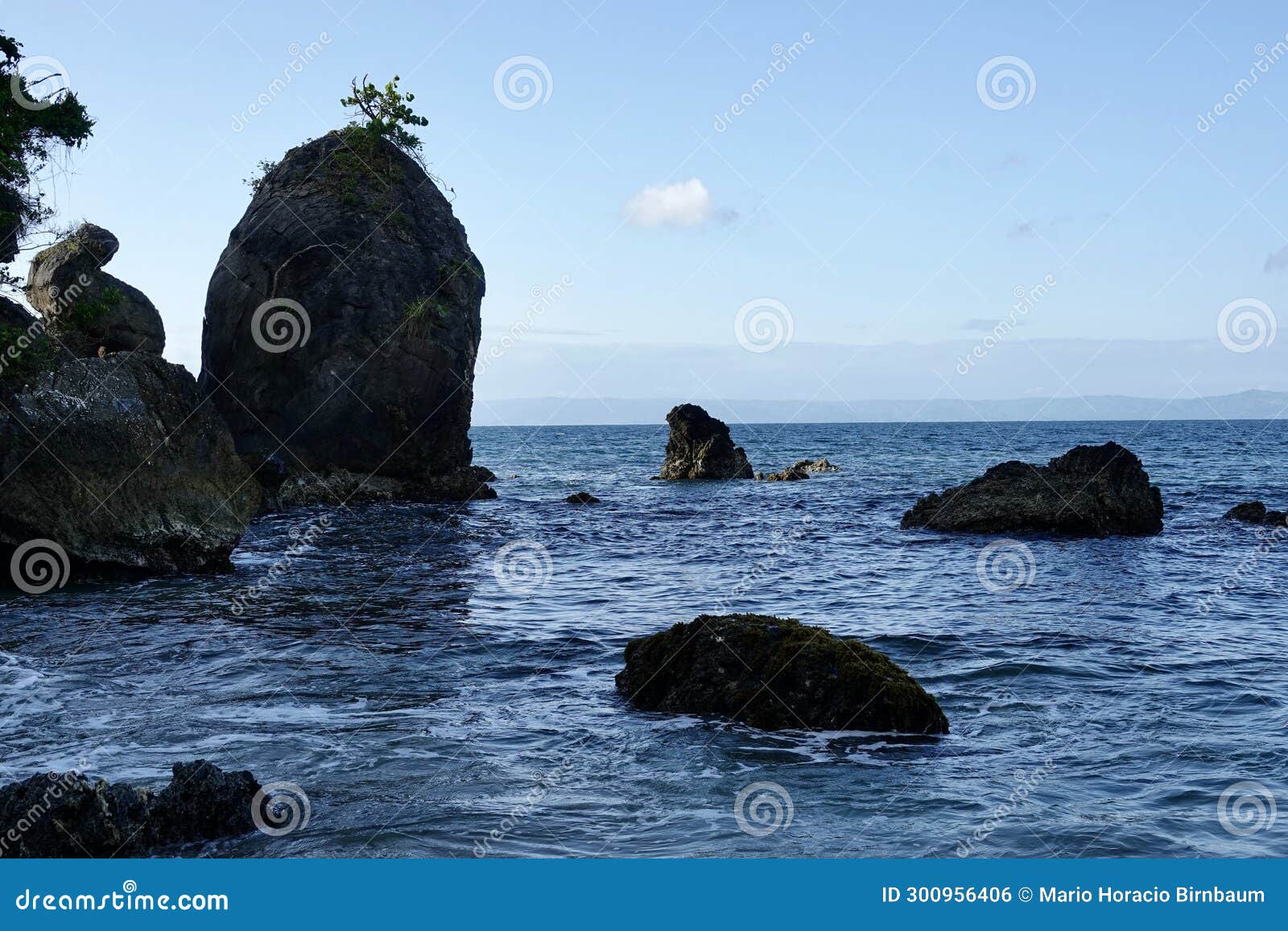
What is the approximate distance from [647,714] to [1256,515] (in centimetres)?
2751

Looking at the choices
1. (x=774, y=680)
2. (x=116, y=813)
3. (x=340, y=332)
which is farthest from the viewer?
(x=340, y=332)

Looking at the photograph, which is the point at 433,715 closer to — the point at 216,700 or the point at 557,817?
the point at 216,700

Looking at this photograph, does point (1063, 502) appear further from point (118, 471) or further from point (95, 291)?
point (95, 291)

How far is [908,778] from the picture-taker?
9.19 m

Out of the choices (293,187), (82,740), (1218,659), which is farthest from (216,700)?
(293,187)

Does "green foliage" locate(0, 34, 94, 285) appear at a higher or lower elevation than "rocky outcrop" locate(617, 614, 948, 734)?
higher

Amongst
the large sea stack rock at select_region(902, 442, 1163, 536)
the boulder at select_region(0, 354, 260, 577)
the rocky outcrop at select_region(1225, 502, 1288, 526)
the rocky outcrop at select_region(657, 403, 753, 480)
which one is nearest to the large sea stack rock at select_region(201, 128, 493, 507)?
the boulder at select_region(0, 354, 260, 577)

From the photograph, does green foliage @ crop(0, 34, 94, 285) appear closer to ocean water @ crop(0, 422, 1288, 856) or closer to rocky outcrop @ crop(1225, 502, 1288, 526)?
ocean water @ crop(0, 422, 1288, 856)

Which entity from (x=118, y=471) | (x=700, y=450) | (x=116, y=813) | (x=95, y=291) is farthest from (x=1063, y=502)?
(x=700, y=450)

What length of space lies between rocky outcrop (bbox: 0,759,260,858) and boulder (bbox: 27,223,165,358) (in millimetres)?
21348

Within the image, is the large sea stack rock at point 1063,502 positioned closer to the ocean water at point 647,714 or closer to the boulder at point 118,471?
the ocean water at point 647,714

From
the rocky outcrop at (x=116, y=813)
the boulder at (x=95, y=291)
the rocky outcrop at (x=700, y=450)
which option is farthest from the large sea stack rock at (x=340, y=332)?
the rocky outcrop at (x=116, y=813)

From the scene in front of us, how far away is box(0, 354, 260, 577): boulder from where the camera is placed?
1872cm

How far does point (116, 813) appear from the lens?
25.2 feet
